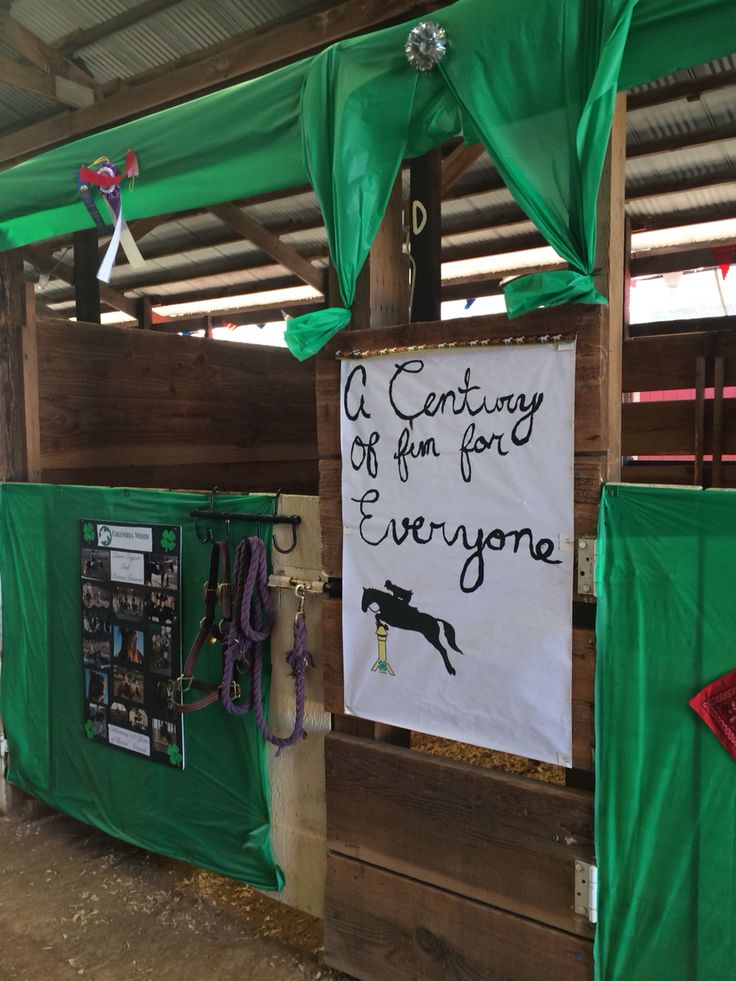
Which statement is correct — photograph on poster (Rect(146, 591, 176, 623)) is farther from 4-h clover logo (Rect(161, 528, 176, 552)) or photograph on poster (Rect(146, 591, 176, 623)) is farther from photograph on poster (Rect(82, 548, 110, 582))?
photograph on poster (Rect(82, 548, 110, 582))

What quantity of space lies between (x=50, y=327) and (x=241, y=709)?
2.11m

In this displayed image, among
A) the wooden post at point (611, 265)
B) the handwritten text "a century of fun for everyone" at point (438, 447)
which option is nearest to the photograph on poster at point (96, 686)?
the handwritten text "a century of fun for everyone" at point (438, 447)

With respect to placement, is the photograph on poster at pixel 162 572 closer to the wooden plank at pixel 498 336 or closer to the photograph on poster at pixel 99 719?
the photograph on poster at pixel 99 719

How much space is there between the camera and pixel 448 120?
1.99 m

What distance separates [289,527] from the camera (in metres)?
2.53

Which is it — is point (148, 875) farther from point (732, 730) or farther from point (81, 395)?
point (732, 730)

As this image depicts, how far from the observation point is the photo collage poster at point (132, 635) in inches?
111

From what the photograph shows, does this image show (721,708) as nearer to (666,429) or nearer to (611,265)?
(611,265)

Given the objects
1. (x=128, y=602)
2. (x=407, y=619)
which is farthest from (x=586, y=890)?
(x=128, y=602)

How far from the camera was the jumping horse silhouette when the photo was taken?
209cm

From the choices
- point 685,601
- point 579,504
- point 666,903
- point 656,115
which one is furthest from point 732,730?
point 656,115

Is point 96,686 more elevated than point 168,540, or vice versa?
point 168,540

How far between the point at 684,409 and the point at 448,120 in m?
2.94

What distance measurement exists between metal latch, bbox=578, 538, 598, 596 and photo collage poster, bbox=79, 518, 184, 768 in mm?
1563
